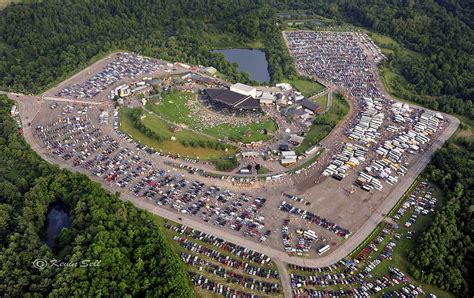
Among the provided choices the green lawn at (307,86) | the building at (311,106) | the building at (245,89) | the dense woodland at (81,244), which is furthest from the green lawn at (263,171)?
the green lawn at (307,86)

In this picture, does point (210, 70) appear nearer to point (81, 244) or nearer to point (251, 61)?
point (251, 61)

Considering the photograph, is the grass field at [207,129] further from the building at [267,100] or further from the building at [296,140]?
the building at [267,100]

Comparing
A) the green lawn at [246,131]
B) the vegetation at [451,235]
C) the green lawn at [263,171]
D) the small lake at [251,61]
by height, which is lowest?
the small lake at [251,61]

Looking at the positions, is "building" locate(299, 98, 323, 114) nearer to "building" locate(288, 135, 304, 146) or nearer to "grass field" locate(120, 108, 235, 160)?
"building" locate(288, 135, 304, 146)

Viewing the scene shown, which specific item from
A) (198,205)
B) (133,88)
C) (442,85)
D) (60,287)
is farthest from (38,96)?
(442,85)

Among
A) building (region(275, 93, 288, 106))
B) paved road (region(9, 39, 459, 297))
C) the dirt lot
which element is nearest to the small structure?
the dirt lot

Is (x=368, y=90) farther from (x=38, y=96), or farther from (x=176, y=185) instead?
(x=38, y=96)

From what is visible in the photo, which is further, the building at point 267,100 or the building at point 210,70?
the building at point 210,70
